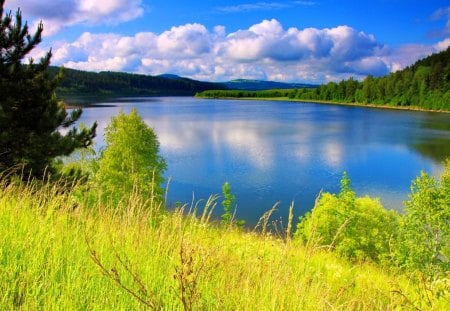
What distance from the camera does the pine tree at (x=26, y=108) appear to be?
13273mm

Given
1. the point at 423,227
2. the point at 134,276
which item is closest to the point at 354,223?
the point at 423,227

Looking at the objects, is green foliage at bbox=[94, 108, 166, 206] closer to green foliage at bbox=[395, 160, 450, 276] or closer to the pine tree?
the pine tree

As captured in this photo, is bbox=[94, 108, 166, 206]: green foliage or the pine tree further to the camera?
bbox=[94, 108, 166, 206]: green foliage

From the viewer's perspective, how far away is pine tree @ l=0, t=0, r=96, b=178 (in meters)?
13.3

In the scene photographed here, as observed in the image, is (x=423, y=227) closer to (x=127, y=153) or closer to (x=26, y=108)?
(x=26, y=108)

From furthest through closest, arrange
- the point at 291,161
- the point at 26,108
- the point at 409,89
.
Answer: the point at 409,89 → the point at 291,161 → the point at 26,108

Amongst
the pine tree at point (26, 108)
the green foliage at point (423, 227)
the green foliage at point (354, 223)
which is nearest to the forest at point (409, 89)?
the green foliage at point (354, 223)

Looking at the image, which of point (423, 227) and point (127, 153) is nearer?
point (423, 227)

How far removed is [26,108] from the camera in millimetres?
14008

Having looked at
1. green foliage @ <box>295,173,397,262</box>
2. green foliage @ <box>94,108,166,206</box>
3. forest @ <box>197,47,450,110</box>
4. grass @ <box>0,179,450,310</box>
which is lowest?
green foliage @ <box>295,173,397,262</box>

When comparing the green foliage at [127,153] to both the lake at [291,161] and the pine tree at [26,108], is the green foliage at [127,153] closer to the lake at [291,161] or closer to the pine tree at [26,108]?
the lake at [291,161]

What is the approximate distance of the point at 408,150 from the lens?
197ft

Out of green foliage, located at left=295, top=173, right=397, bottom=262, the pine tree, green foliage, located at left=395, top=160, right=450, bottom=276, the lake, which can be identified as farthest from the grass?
the lake

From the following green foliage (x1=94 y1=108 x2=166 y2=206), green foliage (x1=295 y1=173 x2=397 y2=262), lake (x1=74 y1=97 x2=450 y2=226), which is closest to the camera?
green foliage (x1=295 y1=173 x2=397 y2=262)
